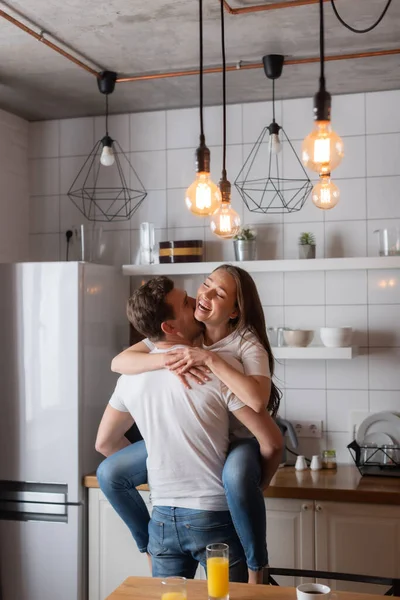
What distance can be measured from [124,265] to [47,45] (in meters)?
1.29

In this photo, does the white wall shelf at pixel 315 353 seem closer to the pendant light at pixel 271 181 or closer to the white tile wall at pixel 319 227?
the white tile wall at pixel 319 227

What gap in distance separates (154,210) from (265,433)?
79.6 inches

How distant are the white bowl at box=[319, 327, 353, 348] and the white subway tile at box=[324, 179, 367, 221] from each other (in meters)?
0.60

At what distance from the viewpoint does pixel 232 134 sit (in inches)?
160

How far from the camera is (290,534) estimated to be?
335 centimetres

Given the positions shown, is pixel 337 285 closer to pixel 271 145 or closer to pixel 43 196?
pixel 271 145

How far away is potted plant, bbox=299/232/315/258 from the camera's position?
12.5 feet

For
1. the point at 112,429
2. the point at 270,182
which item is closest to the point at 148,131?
the point at 270,182

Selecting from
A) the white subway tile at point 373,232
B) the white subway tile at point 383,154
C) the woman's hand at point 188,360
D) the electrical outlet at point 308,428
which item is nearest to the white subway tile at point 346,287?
the white subway tile at point 373,232

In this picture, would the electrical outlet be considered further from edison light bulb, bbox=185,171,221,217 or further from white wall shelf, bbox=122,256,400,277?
edison light bulb, bbox=185,171,221,217

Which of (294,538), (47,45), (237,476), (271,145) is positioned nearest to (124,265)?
(271,145)

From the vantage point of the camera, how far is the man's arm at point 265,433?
7.86 ft

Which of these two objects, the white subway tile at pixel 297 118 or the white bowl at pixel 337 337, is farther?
the white subway tile at pixel 297 118

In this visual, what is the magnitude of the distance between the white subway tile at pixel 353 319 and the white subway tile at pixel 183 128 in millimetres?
1142
